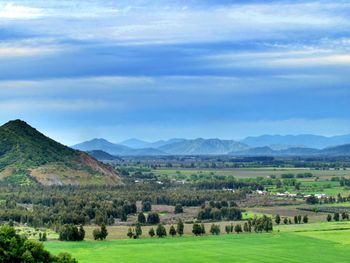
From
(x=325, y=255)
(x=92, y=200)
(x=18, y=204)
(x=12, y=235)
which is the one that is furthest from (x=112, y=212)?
(x=12, y=235)

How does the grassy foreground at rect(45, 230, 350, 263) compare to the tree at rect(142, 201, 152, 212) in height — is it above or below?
below

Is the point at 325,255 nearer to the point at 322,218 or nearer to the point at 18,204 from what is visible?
the point at 322,218

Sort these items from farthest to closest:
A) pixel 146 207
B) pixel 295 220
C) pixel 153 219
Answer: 1. pixel 146 207
2. pixel 153 219
3. pixel 295 220

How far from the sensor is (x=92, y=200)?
18312cm

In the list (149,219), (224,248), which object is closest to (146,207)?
(149,219)

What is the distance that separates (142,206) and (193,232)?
162ft

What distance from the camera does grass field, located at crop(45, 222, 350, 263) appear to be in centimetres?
10688

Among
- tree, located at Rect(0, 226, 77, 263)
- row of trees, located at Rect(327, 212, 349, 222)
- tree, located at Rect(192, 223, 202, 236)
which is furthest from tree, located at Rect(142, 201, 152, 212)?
tree, located at Rect(0, 226, 77, 263)

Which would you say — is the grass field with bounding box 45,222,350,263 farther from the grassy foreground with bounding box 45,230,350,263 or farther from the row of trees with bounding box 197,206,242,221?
the row of trees with bounding box 197,206,242,221

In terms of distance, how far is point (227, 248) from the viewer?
385 feet

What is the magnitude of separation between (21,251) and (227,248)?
137 ft

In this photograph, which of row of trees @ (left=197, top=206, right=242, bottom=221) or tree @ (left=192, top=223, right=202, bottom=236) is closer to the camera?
tree @ (left=192, top=223, right=202, bottom=236)

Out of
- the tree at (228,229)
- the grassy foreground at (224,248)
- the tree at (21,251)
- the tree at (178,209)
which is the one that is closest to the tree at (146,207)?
the tree at (178,209)

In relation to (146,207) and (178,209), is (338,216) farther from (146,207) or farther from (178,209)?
(146,207)
